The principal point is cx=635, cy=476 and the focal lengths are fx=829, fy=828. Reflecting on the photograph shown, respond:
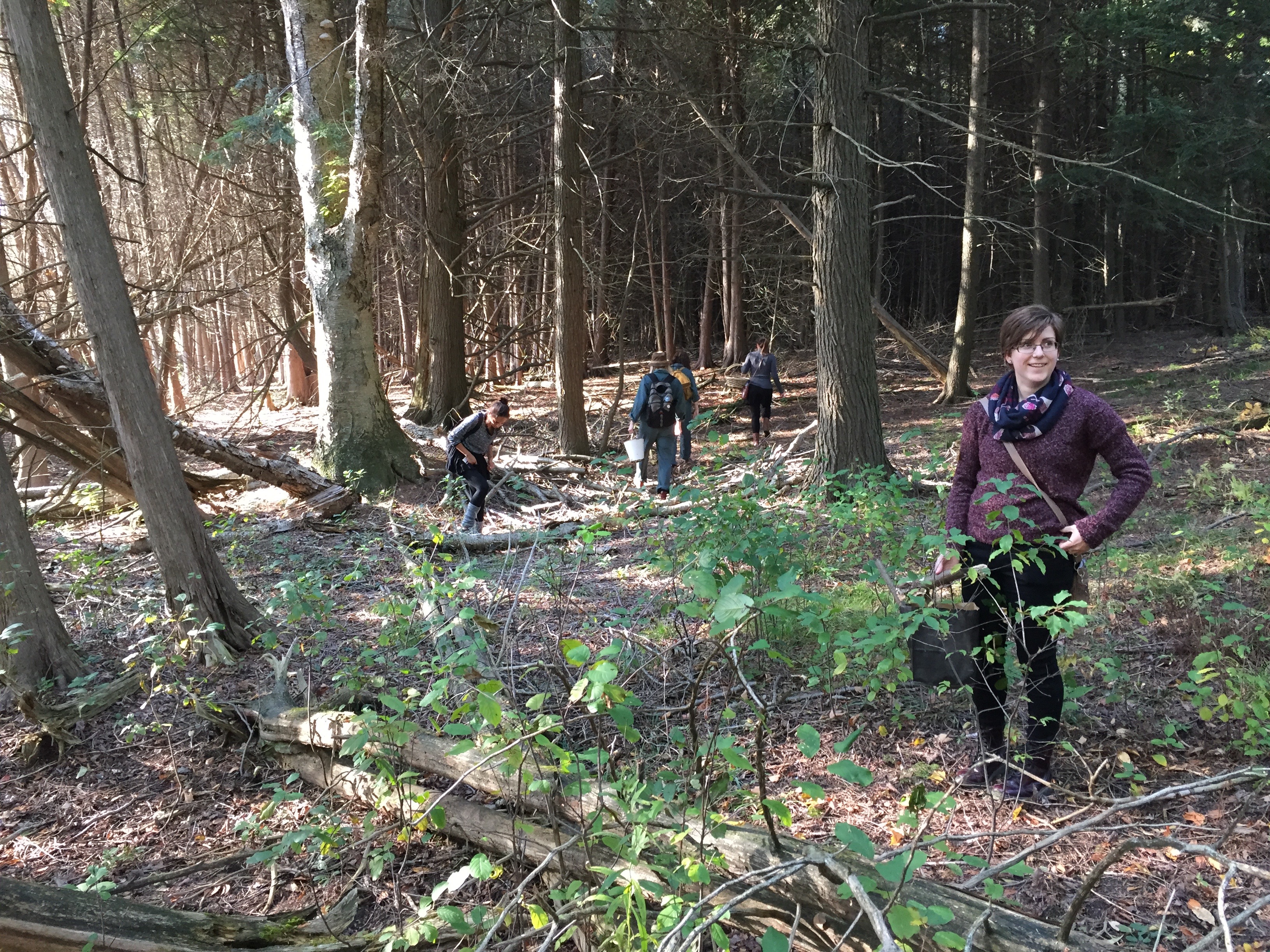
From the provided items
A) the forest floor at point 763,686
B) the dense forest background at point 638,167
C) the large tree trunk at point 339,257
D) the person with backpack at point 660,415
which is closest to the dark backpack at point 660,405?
the person with backpack at point 660,415

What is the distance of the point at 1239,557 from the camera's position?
208 inches

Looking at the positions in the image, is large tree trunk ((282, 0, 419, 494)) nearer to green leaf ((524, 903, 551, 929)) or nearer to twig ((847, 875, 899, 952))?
green leaf ((524, 903, 551, 929))

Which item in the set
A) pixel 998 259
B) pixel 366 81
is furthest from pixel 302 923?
pixel 998 259

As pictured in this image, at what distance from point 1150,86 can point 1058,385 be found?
25.9 m

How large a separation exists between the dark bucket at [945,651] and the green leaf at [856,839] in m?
1.41

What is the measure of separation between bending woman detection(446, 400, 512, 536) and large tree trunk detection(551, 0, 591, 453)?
138 inches

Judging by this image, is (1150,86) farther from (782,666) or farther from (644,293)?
(782,666)

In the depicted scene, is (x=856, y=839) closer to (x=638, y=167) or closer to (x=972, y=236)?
(x=972, y=236)

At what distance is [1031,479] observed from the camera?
306cm

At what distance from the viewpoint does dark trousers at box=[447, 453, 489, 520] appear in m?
8.13

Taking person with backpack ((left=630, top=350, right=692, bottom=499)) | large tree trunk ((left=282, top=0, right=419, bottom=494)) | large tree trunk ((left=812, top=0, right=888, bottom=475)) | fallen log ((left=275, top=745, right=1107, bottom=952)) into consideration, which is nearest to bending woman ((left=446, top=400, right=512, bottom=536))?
large tree trunk ((left=282, top=0, right=419, bottom=494))

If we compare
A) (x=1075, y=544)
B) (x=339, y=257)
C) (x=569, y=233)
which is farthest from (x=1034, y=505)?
(x=569, y=233)

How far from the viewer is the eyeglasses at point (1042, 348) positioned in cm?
299

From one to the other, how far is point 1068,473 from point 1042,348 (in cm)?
47
